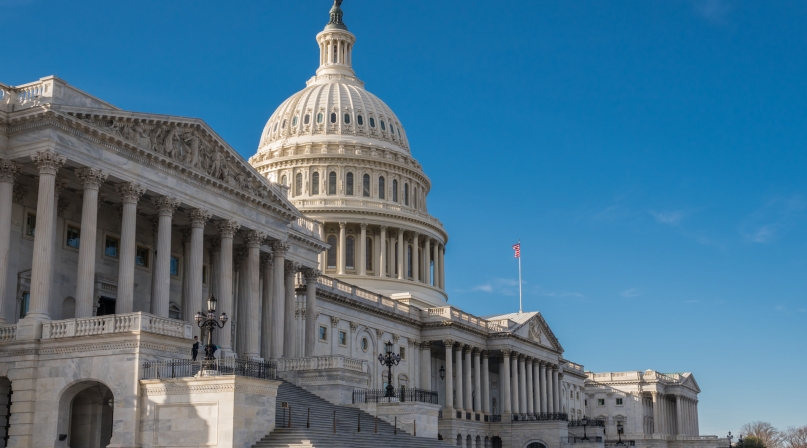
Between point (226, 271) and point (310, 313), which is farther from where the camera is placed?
point (310, 313)

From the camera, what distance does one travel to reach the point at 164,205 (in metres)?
51.0

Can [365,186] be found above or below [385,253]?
above

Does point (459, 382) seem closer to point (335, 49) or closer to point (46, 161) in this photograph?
point (335, 49)

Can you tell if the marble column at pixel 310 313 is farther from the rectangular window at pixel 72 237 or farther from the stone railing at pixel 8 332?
the stone railing at pixel 8 332

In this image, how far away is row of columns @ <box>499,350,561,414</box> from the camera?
347 ft

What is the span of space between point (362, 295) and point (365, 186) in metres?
29.1

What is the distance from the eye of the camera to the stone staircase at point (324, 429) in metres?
40.4

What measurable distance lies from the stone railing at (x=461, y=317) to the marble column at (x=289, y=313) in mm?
35108

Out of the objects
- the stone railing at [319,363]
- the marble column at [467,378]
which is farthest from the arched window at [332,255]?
the stone railing at [319,363]

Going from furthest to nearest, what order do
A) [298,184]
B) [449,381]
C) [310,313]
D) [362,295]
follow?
1. [298,184]
2. [449,381]
3. [362,295]
4. [310,313]

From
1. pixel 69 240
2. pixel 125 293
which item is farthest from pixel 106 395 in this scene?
pixel 69 240

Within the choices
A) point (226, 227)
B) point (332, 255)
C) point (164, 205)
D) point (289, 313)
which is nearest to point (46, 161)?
point (164, 205)

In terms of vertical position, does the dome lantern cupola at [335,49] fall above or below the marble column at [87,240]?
above

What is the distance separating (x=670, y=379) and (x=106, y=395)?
148204 millimetres
